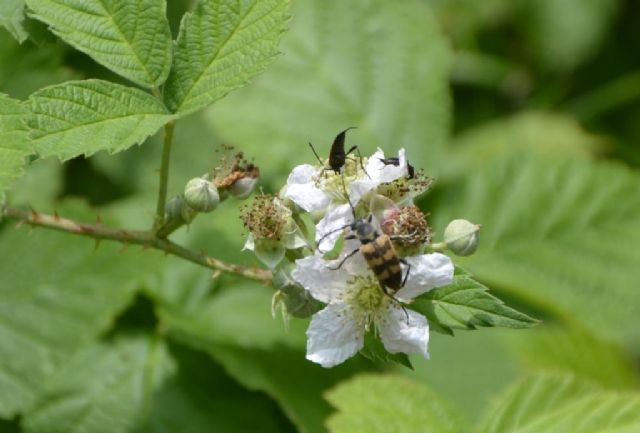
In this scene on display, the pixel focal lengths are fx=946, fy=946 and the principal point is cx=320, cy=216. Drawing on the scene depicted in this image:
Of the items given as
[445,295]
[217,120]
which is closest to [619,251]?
[217,120]

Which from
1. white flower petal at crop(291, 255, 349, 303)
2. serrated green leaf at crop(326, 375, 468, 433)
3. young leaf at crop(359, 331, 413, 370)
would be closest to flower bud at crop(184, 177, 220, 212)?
white flower petal at crop(291, 255, 349, 303)

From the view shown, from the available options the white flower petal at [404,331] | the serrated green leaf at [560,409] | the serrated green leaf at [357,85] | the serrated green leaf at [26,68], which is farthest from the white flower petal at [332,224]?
the serrated green leaf at [357,85]

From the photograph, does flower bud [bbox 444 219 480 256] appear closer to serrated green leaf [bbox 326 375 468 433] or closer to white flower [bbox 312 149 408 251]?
white flower [bbox 312 149 408 251]

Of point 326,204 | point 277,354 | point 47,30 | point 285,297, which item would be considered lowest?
point 277,354

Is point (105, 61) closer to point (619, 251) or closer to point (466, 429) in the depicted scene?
point (466, 429)

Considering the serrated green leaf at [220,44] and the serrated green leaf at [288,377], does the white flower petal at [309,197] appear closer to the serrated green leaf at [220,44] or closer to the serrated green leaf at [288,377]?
the serrated green leaf at [220,44]

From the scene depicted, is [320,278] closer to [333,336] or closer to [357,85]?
[333,336]
